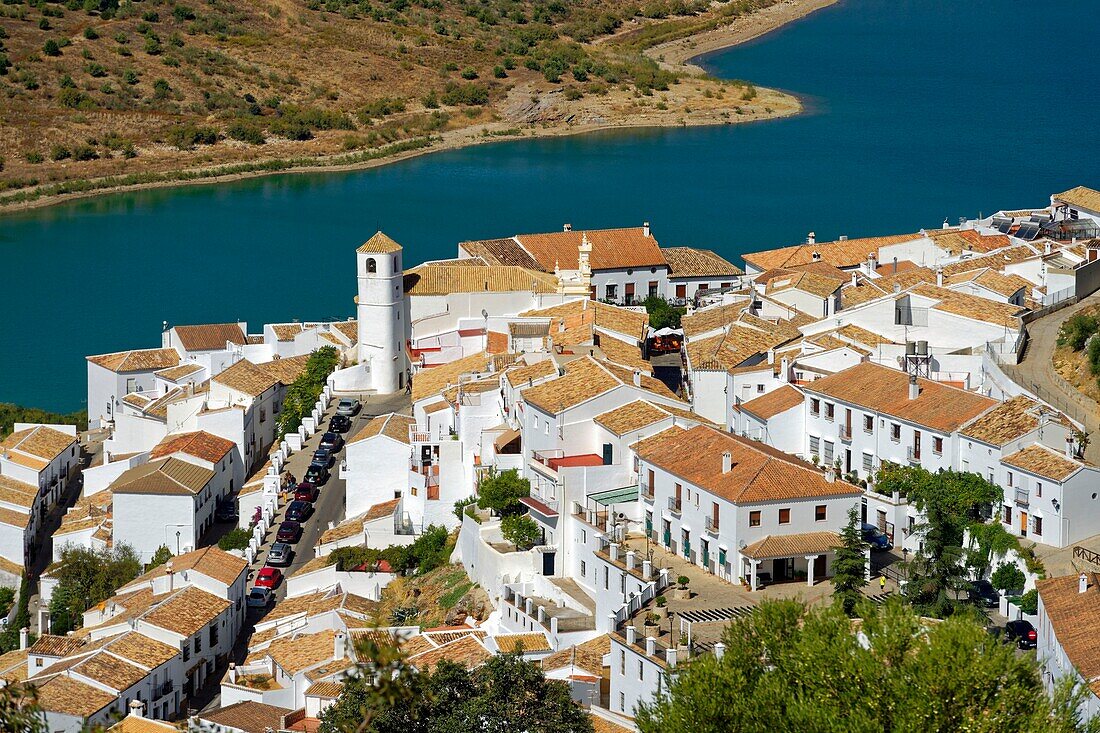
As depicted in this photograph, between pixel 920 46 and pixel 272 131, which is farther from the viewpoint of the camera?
pixel 920 46

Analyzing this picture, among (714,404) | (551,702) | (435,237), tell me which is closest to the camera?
(551,702)

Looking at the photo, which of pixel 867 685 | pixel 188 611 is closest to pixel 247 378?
pixel 188 611

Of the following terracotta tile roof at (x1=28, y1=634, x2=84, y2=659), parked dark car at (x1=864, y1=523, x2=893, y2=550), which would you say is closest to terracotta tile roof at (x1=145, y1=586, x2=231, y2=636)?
terracotta tile roof at (x1=28, y1=634, x2=84, y2=659)

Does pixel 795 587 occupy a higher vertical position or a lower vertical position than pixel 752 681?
lower

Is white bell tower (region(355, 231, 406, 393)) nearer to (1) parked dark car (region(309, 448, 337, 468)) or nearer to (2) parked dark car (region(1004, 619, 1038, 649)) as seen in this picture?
(1) parked dark car (region(309, 448, 337, 468))

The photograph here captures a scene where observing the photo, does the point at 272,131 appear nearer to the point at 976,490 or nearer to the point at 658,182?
the point at 658,182

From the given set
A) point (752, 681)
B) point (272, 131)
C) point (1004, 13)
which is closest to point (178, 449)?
point (752, 681)
